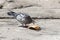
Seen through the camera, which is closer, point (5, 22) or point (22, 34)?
point (22, 34)

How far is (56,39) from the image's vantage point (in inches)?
95.4

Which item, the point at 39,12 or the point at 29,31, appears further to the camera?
the point at 39,12

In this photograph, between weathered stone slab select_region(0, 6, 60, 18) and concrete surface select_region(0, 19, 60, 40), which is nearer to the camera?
concrete surface select_region(0, 19, 60, 40)

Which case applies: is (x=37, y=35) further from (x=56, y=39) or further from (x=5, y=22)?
(x=5, y=22)

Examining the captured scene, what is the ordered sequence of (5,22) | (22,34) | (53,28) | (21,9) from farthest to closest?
(21,9) < (5,22) < (53,28) < (22,34)

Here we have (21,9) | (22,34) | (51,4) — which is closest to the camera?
(22,34)

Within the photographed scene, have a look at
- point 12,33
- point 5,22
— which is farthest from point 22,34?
point 5,22

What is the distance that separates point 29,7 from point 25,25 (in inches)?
39.1

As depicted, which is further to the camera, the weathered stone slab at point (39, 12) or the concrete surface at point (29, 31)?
the weathered stone slab at point (39, 12)

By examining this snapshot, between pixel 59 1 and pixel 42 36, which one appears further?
pixel 59 1

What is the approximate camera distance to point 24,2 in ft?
13.6

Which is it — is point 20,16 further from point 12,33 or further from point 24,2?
point 24,2

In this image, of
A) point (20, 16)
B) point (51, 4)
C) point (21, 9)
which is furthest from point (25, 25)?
point (51, 4)

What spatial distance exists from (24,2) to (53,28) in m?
1.41
